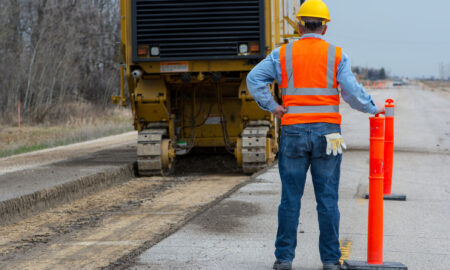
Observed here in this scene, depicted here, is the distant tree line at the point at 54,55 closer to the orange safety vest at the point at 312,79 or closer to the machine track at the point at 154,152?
the machine track at the point at 154,152

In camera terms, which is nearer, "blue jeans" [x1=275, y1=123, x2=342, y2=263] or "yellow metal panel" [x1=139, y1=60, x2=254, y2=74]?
"blue jeans" [x1=275, y1=123, x2=342, y2=263]

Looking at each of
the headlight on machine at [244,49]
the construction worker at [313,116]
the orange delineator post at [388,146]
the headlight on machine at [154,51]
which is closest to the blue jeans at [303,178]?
the construction worker at [313,116]

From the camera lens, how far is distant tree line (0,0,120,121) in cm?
3238

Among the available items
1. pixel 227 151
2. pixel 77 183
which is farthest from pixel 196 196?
pixel 227 151

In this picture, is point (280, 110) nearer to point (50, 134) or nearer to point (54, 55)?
point (50, 134)

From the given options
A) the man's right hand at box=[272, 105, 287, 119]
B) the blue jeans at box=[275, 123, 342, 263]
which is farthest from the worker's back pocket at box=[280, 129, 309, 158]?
the man's right hand at box=[272, 105, 287, 119]

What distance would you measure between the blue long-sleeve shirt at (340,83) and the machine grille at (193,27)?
739 centimetres

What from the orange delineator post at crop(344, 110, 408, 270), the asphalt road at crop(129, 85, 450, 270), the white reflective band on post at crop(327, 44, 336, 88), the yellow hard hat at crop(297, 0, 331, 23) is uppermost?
the yellow hard hat at crop(297, 0, 331, 23)

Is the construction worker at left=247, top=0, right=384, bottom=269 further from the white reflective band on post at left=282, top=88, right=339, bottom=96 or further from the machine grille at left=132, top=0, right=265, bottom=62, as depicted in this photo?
the machine grille at left=132, top=0, right=265, bottom=62

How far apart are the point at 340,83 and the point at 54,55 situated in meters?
30.2

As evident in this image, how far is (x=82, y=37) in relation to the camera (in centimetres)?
3841

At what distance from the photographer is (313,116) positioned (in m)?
5.87

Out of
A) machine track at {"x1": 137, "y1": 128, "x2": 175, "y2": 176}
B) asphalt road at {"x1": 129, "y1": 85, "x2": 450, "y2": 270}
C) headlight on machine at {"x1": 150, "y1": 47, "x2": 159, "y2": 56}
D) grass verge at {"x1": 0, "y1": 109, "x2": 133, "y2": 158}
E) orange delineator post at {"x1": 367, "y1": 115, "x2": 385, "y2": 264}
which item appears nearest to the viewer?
orange delineator post at {"x1": 367, "y1": 115, "x2": 385, "y2": 264}

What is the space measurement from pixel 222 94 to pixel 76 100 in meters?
25.0
